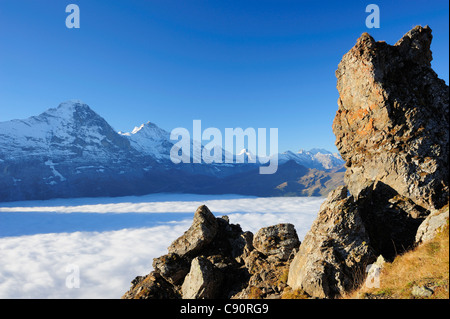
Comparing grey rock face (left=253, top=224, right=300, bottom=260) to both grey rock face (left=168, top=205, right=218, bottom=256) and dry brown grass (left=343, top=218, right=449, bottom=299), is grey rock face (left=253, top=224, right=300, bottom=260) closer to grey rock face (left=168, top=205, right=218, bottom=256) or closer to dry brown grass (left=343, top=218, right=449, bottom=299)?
grey rock face (left=168, top=205, right=218, bottom=256)

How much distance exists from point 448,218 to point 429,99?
1142 centimetres

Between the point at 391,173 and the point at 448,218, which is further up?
the point at 391,173

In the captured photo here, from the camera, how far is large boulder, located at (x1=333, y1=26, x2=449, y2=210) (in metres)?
17.8

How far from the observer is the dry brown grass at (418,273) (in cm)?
1095

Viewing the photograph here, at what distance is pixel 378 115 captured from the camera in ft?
68.1

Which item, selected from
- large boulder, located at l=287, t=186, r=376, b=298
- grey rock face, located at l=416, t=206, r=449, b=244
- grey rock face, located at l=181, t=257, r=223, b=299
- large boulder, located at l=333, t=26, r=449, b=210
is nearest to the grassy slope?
grey rock face, located at l=416, t=206, r=449, b=244

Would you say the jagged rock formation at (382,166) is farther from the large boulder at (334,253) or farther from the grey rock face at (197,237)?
the grey rock face at (197,237)

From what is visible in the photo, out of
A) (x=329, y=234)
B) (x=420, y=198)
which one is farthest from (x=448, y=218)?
(x=329, y=234)
